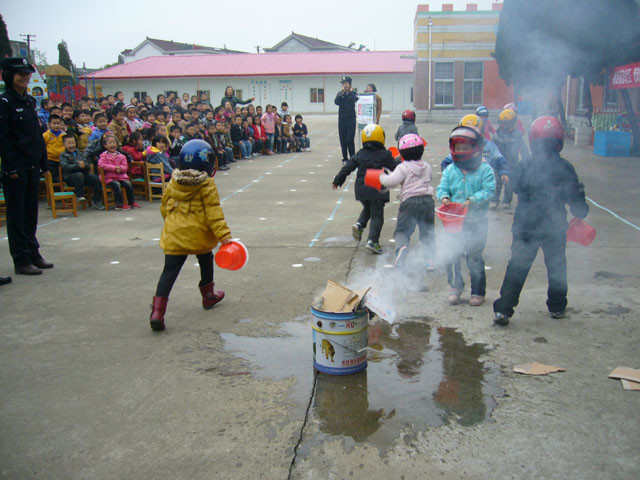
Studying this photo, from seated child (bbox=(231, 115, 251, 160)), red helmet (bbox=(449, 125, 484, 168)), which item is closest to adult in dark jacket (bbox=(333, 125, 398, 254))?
red helmet (bbox=(449, 125, 484, 168))

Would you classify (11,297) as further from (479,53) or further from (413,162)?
(479,53)

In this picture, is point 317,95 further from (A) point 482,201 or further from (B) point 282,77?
(A) point 482,201

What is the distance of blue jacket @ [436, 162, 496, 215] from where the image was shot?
4.39 metres

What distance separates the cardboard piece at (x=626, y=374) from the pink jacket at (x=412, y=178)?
239 centimetres

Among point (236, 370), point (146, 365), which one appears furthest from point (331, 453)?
point (146, 365)

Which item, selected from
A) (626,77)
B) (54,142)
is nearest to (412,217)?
(54,142)

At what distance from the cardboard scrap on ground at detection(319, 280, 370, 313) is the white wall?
1362 inches

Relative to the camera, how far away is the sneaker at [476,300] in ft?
14.7

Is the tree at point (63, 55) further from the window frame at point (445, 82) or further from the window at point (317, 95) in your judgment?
the window frame at point (445, 82)

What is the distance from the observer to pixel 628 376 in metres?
3.18

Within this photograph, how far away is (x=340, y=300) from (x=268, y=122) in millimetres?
13666

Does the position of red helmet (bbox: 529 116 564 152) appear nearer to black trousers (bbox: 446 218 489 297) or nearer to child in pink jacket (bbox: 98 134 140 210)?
black trousers (bbox: 446 218 489 297)

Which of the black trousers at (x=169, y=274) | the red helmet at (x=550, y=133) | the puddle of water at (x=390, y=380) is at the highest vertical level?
the red helmet at (x=550, y=133)

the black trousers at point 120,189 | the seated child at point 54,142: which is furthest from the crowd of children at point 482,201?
the seated child at point 54,142
